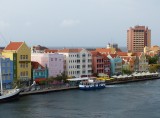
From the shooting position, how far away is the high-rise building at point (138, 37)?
289 ft

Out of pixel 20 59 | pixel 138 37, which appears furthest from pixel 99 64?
pixel 138 37

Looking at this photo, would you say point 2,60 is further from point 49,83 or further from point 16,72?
point 49,83

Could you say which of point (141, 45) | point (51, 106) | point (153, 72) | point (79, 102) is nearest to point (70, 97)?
point (79, 102)

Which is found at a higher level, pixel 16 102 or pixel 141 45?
pixel 141 45

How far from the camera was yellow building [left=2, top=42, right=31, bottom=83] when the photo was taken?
113 feet

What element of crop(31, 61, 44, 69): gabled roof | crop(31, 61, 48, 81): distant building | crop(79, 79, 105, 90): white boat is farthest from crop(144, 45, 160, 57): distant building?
crop(31, 61, 44, 69): gabled roof

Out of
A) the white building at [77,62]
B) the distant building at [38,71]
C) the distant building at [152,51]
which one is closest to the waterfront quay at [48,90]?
the distant building at [38,71]

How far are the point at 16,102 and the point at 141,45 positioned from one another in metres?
63.5

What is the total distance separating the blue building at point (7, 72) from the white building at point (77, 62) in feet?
23.7

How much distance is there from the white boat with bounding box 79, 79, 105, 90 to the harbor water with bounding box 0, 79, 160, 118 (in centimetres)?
268

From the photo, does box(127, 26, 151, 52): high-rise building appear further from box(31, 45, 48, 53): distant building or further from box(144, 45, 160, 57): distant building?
box(31, 45, 48, 53): distant building

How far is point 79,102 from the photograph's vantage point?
2730 cm

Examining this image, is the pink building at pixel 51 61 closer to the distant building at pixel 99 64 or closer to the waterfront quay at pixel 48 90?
the waterfront quay at pixel 48 90

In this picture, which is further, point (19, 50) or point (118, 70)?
point (118, 70)
